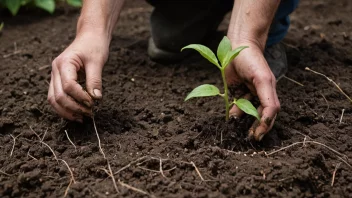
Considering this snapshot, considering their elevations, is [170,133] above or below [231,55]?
below

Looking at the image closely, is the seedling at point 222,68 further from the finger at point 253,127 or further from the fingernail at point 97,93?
the fingernail at point 97,93

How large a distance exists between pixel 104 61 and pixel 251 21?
0.56 metres

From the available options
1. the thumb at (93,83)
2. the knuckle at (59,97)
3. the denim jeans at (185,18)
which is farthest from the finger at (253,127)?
the denim jeans at (185,18)

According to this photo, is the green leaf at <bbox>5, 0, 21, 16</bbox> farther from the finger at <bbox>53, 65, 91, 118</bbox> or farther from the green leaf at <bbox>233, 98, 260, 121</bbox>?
the green leaf at <bbox>233, 98, 260, 121</bbox>

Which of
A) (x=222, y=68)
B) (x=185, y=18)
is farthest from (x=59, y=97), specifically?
(x=185, y=18)

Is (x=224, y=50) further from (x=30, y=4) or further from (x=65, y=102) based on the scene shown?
(x=30, y=4)

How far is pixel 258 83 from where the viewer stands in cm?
159

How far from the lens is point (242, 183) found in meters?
1.41

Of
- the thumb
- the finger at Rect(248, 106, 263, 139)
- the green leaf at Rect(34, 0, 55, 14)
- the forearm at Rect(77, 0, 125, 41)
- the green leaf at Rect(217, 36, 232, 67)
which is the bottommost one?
the green leaf at Rect(34, 0, 55, 14)

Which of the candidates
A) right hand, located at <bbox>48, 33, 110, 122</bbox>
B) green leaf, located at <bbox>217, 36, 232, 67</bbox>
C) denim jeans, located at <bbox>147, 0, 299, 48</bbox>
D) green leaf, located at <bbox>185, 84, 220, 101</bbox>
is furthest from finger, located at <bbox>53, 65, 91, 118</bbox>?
denim jeans, located at <bbox>147, 0, 299, 48</bbox>

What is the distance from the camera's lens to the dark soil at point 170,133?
1435 millimetres

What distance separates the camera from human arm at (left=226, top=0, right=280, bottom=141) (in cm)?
157

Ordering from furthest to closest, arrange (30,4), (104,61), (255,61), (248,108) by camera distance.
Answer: (30,4)
(104,61)
(255,61)
(248,108)

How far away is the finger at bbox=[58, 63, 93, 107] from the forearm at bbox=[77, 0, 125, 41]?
23 centimetres
